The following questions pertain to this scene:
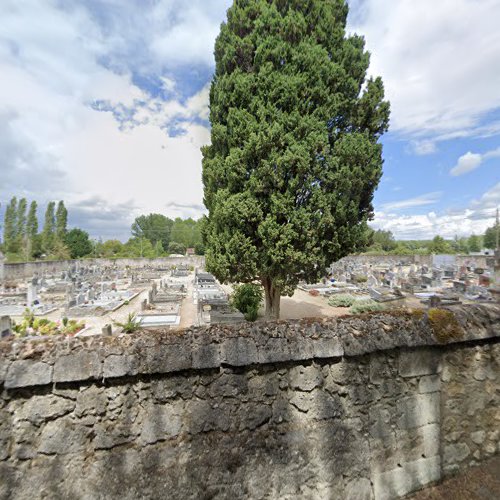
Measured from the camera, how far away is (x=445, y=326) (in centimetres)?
259

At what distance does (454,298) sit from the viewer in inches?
595

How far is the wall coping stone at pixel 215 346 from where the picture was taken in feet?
6.21

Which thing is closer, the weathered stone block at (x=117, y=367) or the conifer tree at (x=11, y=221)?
the weathered stone block at (x=117, y=367)

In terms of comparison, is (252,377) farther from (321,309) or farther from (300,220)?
(321,309)

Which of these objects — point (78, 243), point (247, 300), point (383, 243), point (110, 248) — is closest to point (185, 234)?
point (110, 248)

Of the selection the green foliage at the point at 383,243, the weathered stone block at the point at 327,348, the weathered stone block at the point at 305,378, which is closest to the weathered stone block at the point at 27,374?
the weathered stone block at the point at 305,378

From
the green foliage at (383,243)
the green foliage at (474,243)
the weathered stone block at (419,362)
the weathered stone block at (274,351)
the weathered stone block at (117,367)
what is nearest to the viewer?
the weathered stone block at (117,367)

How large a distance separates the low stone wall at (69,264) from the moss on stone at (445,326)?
3463 centimetres

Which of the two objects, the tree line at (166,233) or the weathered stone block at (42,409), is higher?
the tree line at (166,233)

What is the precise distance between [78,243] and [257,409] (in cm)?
5720

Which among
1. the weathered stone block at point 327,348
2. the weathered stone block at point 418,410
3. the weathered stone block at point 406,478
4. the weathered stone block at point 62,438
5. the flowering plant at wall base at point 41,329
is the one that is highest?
the weathered stone block at point 327,348

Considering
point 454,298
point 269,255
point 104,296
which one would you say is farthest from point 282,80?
point 104,296

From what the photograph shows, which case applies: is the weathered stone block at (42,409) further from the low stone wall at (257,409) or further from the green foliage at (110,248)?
the green foliage at (110,248)

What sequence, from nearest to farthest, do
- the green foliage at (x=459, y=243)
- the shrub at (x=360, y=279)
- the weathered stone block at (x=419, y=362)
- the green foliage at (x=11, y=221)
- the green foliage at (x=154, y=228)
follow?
the weathered stone block at (x=419, y=362) → the shrub at (x=360, y=279) → the green foliage at (x=11, y=221) → the green foliage at (x=459, y=243) → the green foliage at (x=154, y=228)
